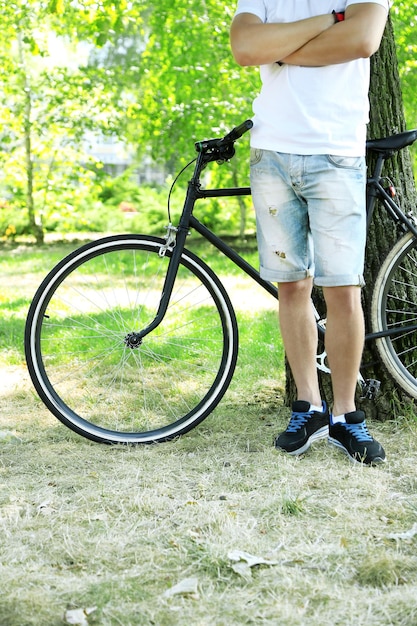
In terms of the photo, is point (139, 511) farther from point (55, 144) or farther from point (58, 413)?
point (55, 144)

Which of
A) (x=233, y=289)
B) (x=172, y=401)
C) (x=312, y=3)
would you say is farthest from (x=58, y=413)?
(x=233, y=289)

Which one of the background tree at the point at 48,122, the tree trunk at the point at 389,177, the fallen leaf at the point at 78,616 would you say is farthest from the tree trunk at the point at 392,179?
the background tree at the point at 48,122

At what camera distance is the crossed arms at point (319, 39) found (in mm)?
2838

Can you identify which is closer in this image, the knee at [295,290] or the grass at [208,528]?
the grass at [208,528]

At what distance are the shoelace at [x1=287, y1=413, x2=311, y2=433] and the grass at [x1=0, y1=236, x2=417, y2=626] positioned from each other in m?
0.11

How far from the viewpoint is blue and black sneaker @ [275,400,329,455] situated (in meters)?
3.17

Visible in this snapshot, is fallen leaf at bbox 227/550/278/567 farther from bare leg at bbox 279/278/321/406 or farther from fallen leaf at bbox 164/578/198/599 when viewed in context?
bare leg at bbox 279/278/321/406

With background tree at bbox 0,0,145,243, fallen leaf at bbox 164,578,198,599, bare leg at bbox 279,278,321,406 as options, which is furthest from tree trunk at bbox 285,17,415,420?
background tree at bbox 0,0,145,243

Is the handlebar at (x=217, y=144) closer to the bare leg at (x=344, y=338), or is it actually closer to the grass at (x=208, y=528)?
the bare leg at (x=344, y=338)

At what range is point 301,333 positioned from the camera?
320 centimetres

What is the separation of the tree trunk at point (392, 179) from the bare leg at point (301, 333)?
316mm

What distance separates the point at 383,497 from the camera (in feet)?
9.04

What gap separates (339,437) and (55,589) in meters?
1.30

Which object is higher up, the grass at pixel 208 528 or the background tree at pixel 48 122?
the background tree at pixel 48 122
